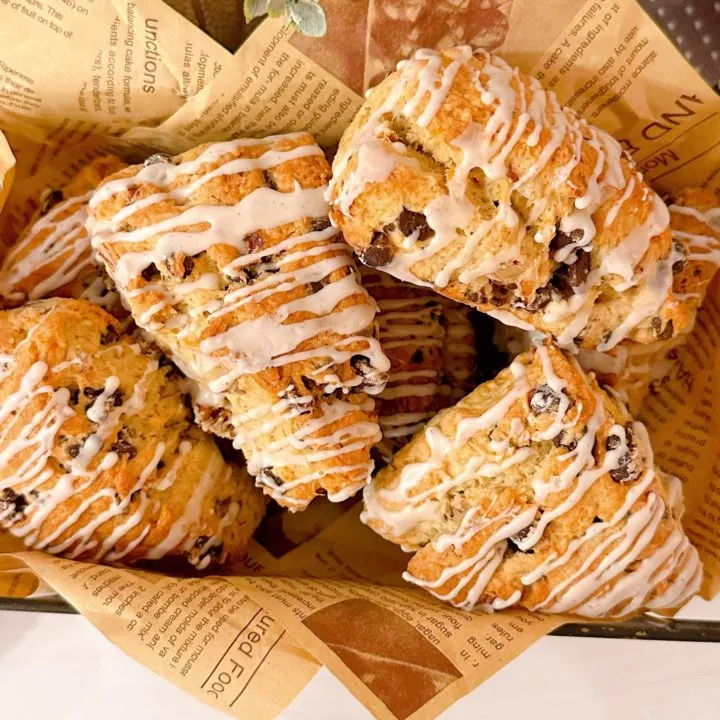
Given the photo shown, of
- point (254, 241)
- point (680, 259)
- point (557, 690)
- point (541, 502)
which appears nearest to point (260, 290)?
point (254, 241)

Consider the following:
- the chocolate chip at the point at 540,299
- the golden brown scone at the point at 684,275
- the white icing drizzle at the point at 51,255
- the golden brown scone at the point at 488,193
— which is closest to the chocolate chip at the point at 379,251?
the golden brown scone at the point at 488,193

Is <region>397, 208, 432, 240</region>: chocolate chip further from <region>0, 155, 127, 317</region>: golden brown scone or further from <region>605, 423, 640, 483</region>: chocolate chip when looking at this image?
<region>0, 155, 127, 317</region>: golden brown scone

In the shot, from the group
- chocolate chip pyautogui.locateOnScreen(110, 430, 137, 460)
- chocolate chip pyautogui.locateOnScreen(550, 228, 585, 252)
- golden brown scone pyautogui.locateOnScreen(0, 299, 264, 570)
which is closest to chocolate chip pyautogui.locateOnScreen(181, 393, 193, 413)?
golden brown scone pyautogui.locateOnScreen(0, 299, 264, 570)

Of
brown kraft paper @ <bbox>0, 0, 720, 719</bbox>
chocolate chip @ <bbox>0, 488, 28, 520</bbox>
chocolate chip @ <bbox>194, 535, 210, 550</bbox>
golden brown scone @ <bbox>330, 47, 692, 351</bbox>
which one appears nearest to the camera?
golden brown scone @ <bbox>330, 47, 692, 351</bbox>

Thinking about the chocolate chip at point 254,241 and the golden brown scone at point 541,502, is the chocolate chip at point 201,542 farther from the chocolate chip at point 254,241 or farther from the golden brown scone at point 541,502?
the chocolate chip at point 254,241

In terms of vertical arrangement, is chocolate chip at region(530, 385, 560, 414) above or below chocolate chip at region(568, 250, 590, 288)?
below

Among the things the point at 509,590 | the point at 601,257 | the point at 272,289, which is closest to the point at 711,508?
the point at 509,590
